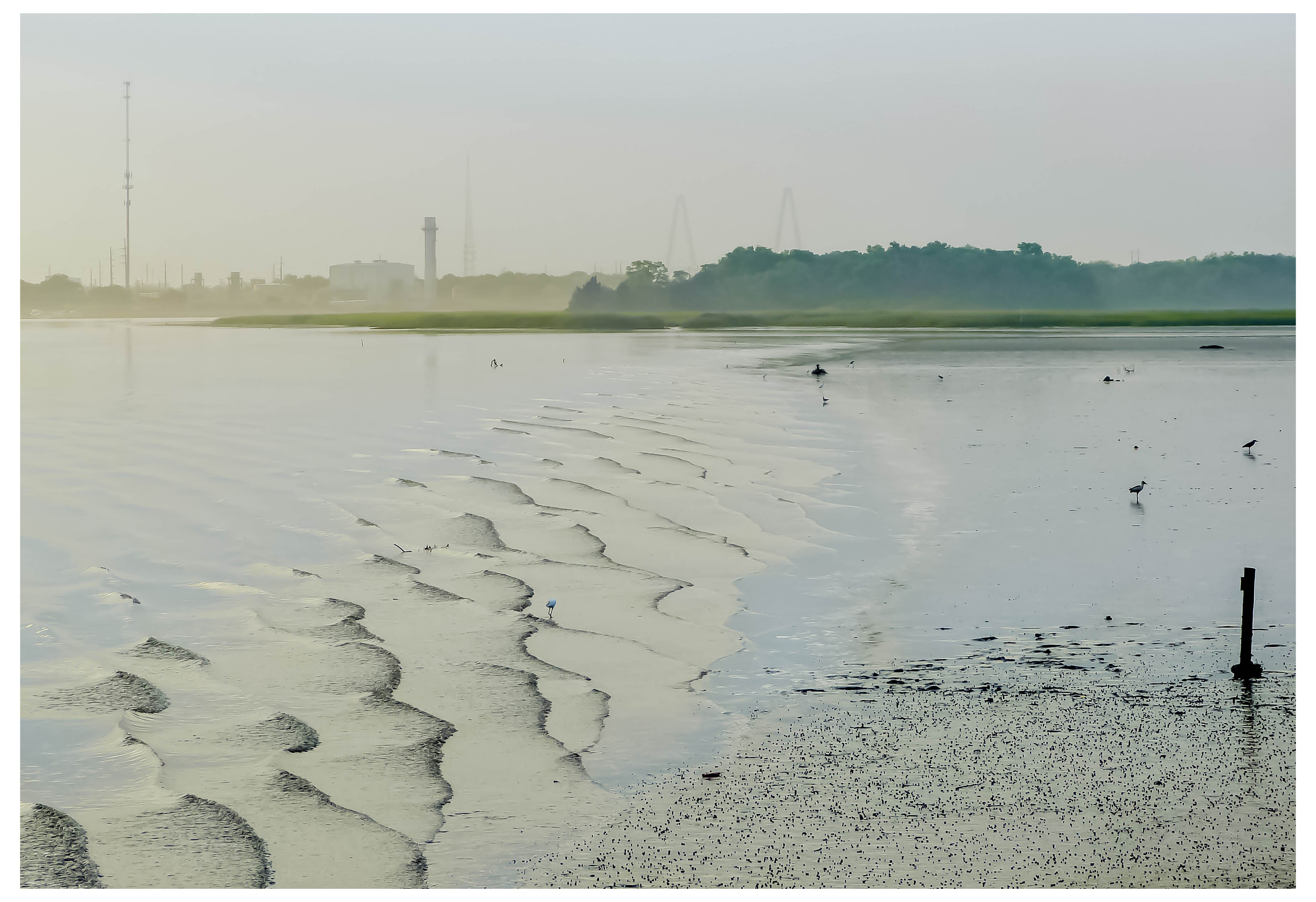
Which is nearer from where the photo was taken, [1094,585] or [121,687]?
[121,687]

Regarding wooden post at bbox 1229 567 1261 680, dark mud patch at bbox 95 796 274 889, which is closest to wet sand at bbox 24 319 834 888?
dark mud patch at bbox 95 796 274 889

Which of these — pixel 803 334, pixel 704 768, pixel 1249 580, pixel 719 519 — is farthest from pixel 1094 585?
pixel 803 334

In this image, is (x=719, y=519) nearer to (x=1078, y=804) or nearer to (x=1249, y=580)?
(x=1249, y=580)

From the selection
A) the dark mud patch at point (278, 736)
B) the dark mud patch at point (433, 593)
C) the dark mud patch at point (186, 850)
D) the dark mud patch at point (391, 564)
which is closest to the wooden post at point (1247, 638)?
the dark mud patch at point (433, 593)

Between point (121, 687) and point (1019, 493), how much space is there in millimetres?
16290

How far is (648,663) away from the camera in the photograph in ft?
36.6

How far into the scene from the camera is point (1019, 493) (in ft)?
68.5

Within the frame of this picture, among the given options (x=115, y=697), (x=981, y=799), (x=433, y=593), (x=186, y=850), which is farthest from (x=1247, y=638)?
(x=115, y=697)

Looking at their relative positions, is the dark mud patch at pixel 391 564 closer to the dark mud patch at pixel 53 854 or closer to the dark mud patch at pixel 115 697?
the dark mud patch at pixel 115 697

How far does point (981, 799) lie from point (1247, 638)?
433cm

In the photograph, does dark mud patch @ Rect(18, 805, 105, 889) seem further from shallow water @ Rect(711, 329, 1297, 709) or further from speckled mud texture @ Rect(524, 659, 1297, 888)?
shallow water @ Rect(711, 329, 1297, 709)

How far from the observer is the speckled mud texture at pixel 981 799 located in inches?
281

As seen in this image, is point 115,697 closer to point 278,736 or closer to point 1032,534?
point 278,736

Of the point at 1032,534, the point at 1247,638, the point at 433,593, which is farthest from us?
the point at 1032,534
